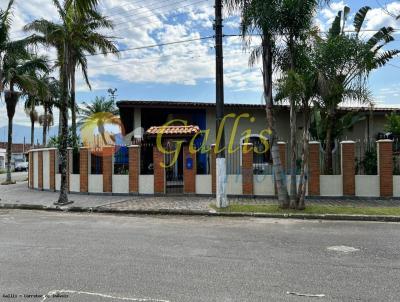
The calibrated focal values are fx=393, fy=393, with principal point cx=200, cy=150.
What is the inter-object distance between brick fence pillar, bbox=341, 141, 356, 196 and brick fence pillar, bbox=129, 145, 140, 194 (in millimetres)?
7959

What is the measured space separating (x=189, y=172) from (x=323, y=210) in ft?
18.9

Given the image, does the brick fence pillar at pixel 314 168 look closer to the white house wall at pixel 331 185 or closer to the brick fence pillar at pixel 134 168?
the white house wall at pixel 331 185

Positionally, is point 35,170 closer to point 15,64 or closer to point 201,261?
point 15,64

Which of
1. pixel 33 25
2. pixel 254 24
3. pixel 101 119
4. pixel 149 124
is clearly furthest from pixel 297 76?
pixel 101 119

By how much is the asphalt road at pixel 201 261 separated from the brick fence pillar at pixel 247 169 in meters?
4.91

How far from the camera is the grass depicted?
11.2 meters

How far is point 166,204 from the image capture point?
13508mm

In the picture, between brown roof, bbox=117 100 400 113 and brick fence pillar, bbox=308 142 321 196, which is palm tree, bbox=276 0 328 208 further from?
brown roof, bbox=117 100 400 113

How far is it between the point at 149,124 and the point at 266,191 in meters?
8.33

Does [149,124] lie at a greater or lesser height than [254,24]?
lesser

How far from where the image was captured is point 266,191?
14.9 m

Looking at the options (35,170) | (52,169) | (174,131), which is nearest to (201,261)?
(174,131)

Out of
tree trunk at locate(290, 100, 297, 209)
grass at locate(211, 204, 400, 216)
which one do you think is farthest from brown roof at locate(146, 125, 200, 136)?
tree trunk at locate(290, 100, 297, 209)

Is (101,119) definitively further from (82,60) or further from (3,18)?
(3,18)
